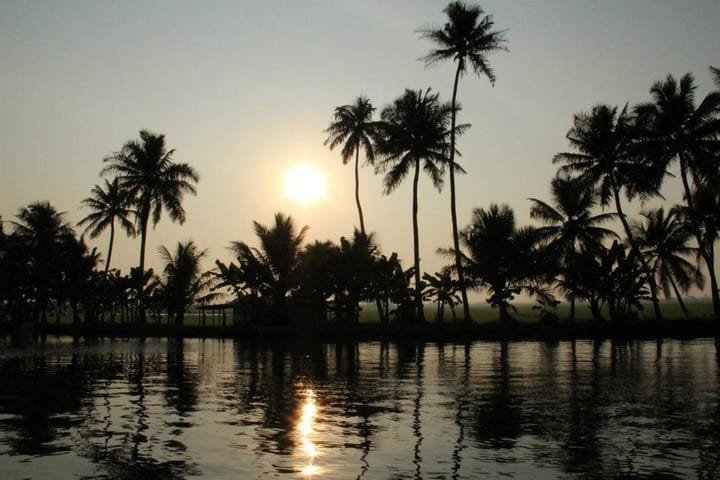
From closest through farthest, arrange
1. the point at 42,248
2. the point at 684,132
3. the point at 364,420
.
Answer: the point at 364,420, the point at 684,132, the point at 42,248

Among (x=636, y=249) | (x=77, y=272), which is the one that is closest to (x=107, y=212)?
(x=77, y=272)

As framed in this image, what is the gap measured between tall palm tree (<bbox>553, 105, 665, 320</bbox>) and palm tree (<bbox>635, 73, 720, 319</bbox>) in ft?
A: 5.06

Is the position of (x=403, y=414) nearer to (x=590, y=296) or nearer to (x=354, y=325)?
(x=354, y=325)

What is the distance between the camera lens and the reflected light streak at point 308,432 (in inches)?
415

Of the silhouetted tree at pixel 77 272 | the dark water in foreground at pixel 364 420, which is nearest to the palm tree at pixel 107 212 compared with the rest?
the silhouetted tree at pixel 77 272

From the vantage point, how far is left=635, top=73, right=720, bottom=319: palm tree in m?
46.3

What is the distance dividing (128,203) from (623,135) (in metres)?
39.3

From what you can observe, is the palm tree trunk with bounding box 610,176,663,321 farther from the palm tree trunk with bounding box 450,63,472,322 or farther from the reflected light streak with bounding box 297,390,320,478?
the reflected light streak with bounding box 297,390,320,478

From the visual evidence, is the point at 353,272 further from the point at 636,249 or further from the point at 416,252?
the point at 636,249

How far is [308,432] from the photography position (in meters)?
13.7

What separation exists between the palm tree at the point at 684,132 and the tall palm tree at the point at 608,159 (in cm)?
154

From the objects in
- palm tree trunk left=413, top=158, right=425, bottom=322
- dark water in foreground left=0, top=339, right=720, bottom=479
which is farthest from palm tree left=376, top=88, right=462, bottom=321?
dark water in foreground left=0, top=339, right=720, bottom=479

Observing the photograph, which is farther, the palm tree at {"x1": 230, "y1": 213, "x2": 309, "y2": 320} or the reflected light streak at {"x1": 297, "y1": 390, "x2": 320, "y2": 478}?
the palm tree at {"x1": 230, "y1": 213, "x2": 309, "y2": 320}

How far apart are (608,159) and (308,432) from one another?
42.6 m
